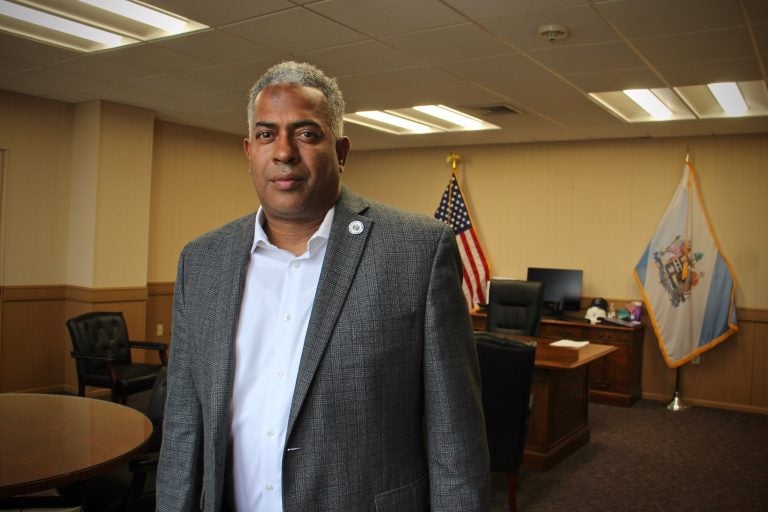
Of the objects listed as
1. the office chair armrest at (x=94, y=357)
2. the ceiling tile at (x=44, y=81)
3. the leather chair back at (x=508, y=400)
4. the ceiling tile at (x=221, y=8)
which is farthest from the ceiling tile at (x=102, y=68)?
the leather chair back at (x=508, y=400)

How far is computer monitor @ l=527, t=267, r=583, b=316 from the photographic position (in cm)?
682

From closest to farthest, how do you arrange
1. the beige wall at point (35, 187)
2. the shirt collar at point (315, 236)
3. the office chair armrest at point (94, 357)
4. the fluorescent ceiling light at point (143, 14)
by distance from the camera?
the shirt collar at point (315, 236) → the fluorescent ceiling light at point (143, 14) → the office chair armrest at point (94, 357) → the beige wall at point (35, 187)

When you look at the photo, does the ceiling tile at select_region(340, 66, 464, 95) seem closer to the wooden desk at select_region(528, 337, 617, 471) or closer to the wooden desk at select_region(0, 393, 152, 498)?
the wooden desk at select_region(528, 337, 617, 471)

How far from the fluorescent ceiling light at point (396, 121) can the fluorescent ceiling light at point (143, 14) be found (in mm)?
2359

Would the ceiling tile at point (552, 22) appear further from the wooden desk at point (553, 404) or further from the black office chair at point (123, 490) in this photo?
the black office chair at point (123, 490)

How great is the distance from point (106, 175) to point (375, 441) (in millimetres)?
5419

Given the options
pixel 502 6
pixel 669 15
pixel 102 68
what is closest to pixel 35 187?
pixel 102 68

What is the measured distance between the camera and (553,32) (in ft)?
11.8

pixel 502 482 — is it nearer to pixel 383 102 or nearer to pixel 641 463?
pixel 641 463

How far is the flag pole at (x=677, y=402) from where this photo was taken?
20.4 feet

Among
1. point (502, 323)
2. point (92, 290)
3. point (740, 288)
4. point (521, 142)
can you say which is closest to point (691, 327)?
point (740, 288)

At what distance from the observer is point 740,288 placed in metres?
6.25

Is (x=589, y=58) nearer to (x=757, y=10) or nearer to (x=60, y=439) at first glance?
(x=757, y=10)

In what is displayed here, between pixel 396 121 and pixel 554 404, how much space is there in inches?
136
